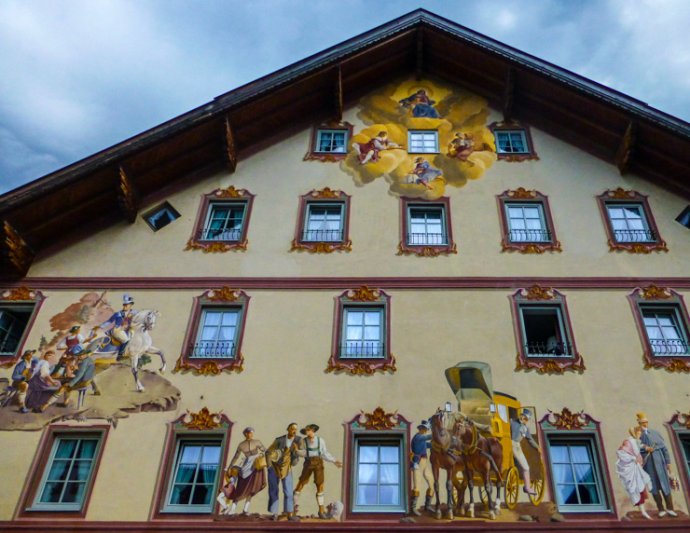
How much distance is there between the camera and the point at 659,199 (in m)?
16.8

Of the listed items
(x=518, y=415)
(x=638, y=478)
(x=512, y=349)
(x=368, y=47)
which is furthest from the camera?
(x=368, y=47)

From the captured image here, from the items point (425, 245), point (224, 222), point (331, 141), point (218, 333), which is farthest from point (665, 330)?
point (224, 222)

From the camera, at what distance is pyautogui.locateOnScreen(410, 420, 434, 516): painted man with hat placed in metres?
12.3

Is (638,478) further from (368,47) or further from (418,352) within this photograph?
(368,47)

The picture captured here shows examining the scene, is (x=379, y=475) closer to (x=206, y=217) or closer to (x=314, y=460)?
(x=314, y=460)

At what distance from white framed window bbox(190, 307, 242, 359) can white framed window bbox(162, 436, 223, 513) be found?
1817 mm

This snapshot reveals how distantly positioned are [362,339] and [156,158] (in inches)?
260

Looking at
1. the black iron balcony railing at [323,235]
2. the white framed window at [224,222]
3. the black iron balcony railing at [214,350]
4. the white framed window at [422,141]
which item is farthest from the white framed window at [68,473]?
the white framed window at [422,141]

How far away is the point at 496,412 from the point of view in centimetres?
1325

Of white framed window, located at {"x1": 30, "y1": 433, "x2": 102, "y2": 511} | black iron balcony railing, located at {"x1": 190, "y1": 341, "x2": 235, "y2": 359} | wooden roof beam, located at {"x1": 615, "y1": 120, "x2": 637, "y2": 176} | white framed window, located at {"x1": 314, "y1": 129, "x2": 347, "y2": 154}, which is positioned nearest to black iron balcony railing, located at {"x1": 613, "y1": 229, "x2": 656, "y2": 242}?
wooden roof beam, located at {"x1": 615, "y1": 120, "x2": 637, "y2": 176}

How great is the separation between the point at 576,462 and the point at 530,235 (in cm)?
538

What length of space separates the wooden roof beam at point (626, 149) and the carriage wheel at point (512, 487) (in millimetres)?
8355

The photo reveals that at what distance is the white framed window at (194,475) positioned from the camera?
12.5 meters

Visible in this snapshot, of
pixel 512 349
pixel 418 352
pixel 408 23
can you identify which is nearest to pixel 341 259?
pixel 418 352
